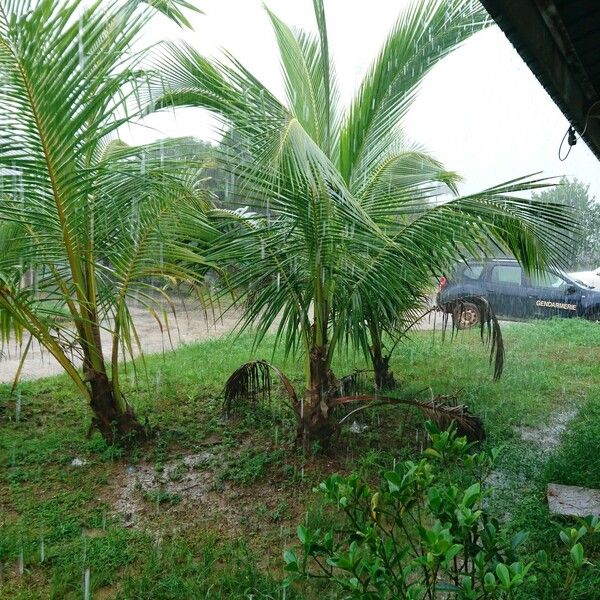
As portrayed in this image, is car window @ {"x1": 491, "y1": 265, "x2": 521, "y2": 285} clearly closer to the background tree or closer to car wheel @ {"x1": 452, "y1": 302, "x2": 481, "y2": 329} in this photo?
the background tree

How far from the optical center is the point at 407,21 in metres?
3.32

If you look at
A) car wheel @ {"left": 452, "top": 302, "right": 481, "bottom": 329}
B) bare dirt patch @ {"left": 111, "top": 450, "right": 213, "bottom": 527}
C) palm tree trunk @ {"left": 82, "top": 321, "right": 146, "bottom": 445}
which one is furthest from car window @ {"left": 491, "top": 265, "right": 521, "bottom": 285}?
palm tree trunk @ {"left": 82, "top": 321, "right": 146, "bottom": 445}

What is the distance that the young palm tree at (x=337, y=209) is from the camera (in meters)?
3.04

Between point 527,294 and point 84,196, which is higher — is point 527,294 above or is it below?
below

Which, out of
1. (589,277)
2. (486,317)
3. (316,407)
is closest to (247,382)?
→ (316,407)

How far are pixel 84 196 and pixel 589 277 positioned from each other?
9.20 metres

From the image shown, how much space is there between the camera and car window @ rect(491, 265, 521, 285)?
8.80m

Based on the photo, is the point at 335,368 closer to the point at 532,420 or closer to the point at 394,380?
the point at 394,380

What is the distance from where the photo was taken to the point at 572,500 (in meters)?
3.05

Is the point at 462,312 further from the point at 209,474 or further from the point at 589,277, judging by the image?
the point at 589,277

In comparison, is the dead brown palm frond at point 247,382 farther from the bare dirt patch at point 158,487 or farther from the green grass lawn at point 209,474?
the bare dirt patch at point 158,487

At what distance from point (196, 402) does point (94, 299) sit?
1686mm

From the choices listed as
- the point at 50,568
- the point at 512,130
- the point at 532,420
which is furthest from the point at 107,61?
the point at 512,130

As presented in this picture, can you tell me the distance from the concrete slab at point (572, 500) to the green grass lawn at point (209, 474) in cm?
7
